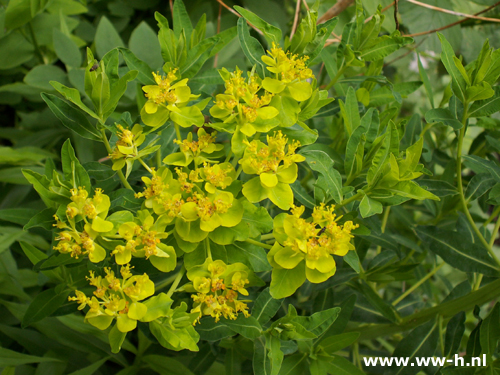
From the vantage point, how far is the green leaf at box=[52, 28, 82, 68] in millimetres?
1415

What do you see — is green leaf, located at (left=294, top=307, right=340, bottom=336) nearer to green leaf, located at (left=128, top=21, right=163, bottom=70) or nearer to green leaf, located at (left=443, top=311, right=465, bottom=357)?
green leaf, located at (left=443, top=311, right=465, bottom=357)

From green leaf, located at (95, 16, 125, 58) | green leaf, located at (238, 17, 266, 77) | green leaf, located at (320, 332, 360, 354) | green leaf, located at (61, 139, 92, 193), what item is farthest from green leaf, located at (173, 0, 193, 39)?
green leaf, located at (320, 332, 360, 354)

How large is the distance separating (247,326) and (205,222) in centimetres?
22

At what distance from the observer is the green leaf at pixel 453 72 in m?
0.86

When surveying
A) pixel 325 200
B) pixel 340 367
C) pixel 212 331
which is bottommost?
pixel 340 367

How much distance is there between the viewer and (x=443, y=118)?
922 millimetres

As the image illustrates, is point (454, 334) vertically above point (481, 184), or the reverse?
point (481, 184)

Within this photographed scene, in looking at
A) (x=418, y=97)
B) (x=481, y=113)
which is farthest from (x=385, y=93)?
(x=418, y=97)

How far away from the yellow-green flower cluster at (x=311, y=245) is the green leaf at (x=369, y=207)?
0.04 meters

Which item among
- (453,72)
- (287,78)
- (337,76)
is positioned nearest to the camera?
(287,78)

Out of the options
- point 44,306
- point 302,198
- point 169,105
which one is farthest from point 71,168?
point 302,198

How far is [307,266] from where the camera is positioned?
0.67 m

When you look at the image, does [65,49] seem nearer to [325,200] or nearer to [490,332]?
[325,200]

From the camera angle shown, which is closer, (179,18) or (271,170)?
(271,170)
